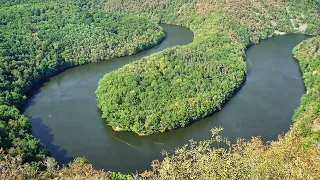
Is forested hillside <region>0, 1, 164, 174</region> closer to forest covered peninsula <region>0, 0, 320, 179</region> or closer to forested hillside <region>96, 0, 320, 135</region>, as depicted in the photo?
forest covered peninsula <region>0, 0, 320, 179</region>

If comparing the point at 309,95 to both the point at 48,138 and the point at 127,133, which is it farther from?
the point at 48,138

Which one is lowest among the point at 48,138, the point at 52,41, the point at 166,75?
the point at 48,138

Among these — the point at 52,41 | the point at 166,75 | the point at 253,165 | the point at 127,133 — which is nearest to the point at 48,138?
the point at 127,133

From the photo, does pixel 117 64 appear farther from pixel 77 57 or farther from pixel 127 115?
pixel 127 115

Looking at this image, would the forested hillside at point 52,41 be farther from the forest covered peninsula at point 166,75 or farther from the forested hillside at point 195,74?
the forested hillside at point 195,74

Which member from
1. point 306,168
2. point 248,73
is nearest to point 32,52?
point 248,73

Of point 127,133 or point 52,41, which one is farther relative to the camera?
point 52,41

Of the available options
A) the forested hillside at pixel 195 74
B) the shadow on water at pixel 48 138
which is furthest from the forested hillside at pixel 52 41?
the forested hillside at pixel 195 74
